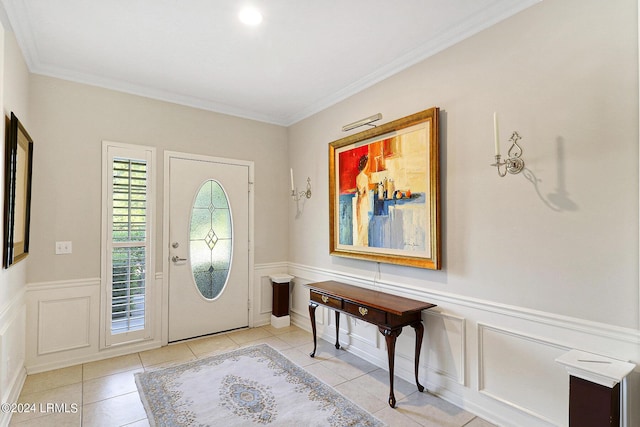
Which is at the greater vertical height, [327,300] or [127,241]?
[127,241]

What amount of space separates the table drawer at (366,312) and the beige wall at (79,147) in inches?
81.6

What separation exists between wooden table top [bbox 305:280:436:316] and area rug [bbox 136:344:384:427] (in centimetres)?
71

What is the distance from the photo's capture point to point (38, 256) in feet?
9.57

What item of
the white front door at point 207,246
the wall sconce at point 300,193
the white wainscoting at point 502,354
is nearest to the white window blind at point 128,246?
the white front door at point 207,246

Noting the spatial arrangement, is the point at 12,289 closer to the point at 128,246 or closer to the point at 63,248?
the point at 63,248

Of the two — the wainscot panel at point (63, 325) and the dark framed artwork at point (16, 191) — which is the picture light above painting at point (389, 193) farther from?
the dark framed artwork at point (16, 191)

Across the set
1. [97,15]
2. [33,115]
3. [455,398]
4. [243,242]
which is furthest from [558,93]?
[33,115]

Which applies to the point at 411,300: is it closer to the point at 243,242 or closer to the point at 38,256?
the point at 243,242

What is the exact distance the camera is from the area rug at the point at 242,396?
7.25 ft

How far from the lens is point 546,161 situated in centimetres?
195

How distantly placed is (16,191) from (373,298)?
269 centimetres

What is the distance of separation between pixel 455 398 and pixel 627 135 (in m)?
1.94

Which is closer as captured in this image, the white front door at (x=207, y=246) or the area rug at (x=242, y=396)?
the area rug at (x=242, y=396)

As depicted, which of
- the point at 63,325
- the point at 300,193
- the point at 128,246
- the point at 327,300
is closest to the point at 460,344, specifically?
the point at 327,300
